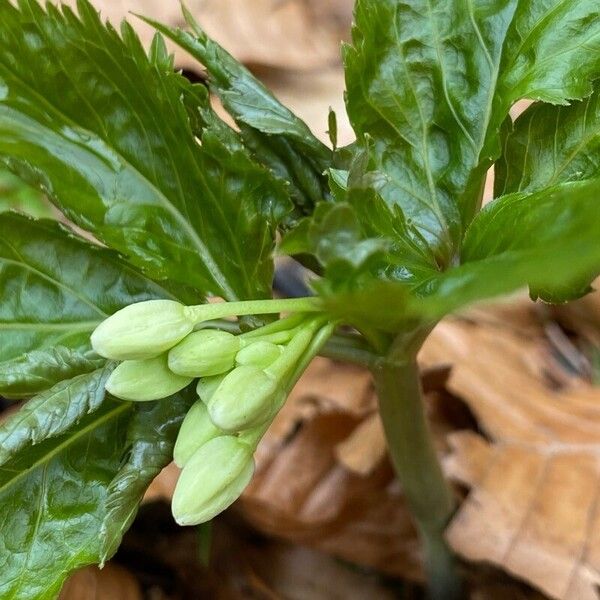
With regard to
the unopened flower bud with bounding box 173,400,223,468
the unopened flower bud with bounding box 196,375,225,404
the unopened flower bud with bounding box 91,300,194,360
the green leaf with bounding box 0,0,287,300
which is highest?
the green leaf with bounding box 0,0,287,300

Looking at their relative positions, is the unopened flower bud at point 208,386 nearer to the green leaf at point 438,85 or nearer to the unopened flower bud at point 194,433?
the unopened flower bud at point 194,433

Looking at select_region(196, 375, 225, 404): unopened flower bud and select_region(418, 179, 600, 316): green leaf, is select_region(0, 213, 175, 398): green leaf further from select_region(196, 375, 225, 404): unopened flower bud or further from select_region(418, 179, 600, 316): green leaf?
select_region(418, 179, 600, 316): green leaf

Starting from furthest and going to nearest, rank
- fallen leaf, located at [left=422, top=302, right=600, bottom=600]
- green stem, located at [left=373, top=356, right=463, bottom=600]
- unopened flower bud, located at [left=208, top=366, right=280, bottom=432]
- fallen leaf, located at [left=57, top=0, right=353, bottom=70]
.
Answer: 1. fallen leaf, located at [left=57, top=0, right=353, bottom=70]
2. fallen leaf, located at [left=422, top=302, right=600, bottom=600]
3. green stem, located at [left=373, top=356, right=463, bottom=600]
4. unopened flower bud, located at [left=208, top=366, right=280, bottom=432]

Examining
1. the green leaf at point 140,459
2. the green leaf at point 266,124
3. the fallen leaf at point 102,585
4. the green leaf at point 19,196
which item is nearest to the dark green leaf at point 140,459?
the green leaf at point 140,459

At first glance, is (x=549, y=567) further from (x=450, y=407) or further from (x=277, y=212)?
(x=277, y=212)

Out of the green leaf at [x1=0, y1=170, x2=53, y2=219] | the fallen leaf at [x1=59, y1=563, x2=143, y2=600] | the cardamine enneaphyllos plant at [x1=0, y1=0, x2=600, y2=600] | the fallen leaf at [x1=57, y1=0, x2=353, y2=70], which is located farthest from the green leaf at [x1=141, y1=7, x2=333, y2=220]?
the fallen leaf at [x1=57, y1=0, x2=353, y2=70]

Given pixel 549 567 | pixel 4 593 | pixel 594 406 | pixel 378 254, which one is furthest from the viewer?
pixel 594 406

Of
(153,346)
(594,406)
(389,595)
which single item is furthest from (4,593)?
(594,406)
